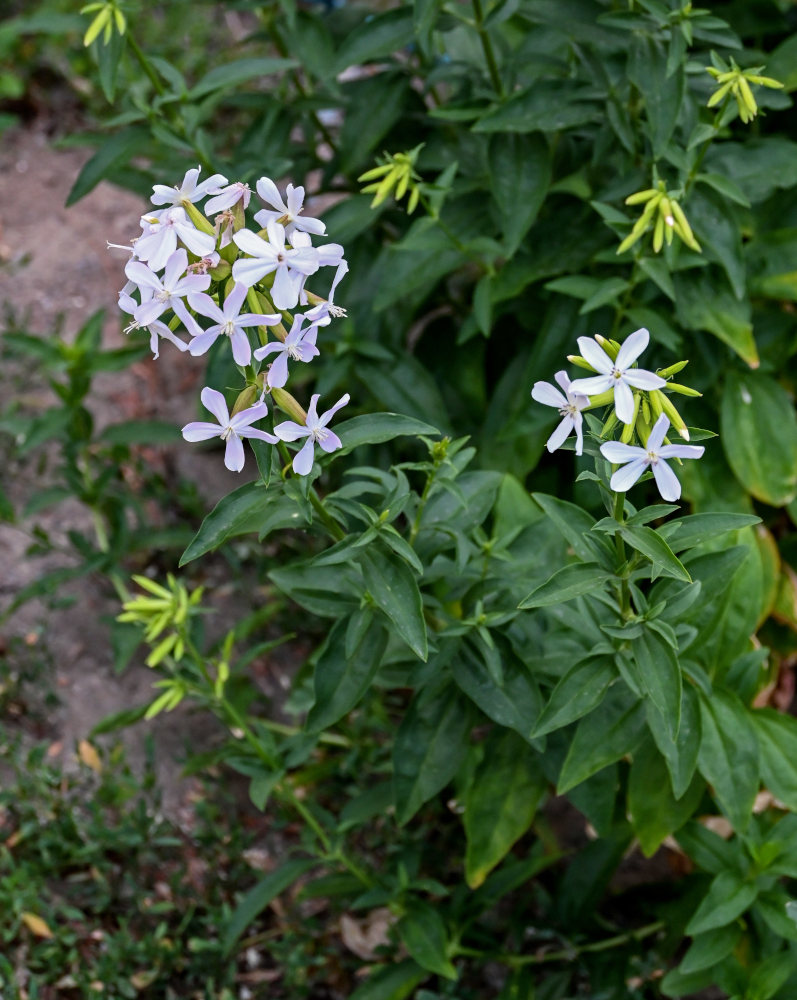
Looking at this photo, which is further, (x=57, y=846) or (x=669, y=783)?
(x=57, y=846)

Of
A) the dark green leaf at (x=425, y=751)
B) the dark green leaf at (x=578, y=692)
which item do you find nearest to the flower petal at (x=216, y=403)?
the dark green leaf at (x=578, y=692)

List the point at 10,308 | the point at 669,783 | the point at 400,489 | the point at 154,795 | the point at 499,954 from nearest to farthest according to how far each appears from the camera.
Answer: the point at 400,489 < the point at 669,783 < the point at 499,954 < the point at 154,795 < the point at 10,308

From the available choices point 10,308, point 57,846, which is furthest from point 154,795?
point 10,308

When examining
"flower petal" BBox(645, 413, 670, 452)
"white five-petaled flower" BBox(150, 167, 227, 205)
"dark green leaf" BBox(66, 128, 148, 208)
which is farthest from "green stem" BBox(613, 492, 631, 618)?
"dark green leaf" BBox(66, 128, 148, 208)

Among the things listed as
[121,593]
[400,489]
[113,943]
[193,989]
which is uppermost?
[400,489]

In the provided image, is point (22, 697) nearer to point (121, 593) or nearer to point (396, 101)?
point (121, 593)

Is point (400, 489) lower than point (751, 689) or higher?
higher

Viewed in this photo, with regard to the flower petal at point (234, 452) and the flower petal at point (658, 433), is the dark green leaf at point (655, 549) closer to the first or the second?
the flower petal at point (658, 433)
